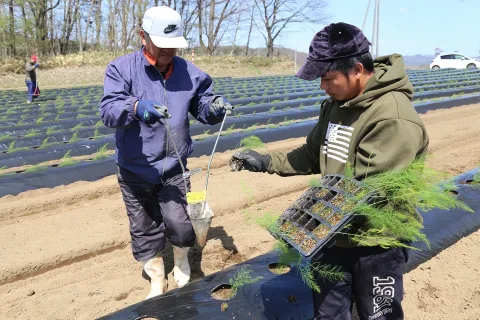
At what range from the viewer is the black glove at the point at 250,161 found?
88.4 inches

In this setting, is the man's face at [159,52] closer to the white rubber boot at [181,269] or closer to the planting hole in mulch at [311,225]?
the white rubber boot at [181,269]

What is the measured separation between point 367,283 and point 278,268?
841 mm

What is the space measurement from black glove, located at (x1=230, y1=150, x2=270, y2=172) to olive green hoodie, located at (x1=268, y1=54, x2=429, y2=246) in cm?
34

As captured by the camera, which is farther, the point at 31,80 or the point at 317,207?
the point at 31,80

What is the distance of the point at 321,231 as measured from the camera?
1.67 meters

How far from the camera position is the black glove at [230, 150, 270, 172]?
7.37 feet

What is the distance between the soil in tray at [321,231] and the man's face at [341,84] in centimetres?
58

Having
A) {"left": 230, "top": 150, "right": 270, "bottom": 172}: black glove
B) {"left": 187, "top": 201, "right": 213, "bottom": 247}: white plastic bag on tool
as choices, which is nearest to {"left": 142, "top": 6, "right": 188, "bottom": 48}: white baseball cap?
{"left": 230, "top": 150, "right": 270, "bottom": 172}: black glove

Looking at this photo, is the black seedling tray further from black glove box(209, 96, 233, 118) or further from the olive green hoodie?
black glove box(209, 96, 233, 118)

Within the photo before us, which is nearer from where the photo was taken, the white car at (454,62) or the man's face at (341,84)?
the man's face at (341,84)

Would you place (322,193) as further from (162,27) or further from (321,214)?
→ (162,27)

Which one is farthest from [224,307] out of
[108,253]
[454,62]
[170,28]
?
[454,62]

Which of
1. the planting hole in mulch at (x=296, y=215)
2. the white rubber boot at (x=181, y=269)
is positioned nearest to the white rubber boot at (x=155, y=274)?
the white rubber boot at (x=181, y=269)

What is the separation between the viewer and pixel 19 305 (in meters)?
3.05
